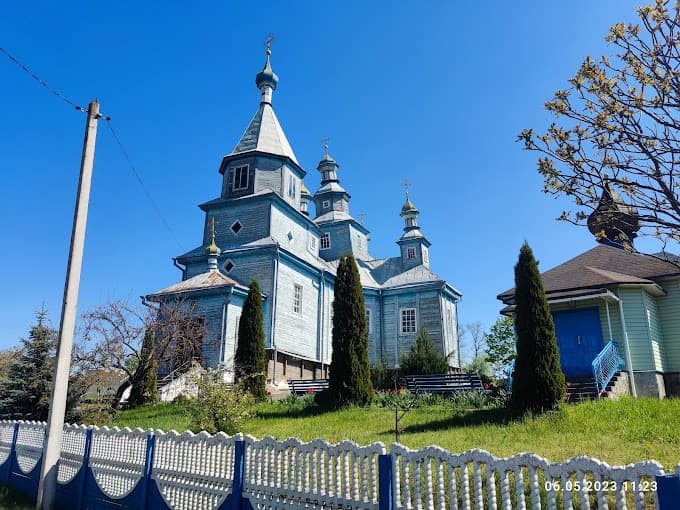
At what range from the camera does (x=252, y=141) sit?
23531 mm

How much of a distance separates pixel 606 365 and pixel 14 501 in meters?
13.5

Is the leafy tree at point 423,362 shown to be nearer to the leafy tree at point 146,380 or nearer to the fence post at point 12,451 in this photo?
the leafy tree at point 146,380

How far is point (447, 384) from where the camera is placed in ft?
46.6

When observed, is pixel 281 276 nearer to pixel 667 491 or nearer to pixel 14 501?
pixel 14 501

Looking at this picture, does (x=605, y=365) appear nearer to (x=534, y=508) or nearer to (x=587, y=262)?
(x=587, y=262)

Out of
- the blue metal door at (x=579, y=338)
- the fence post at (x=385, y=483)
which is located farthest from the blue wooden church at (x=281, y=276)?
the fence post at (x=385, y=483)

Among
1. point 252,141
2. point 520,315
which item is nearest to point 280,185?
point 252,141

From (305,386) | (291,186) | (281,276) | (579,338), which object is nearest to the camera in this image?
(579,338)

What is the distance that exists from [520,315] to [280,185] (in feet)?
47.6

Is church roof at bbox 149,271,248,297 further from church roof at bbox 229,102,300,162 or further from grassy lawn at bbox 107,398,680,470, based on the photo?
church roof at bbox 229,102,300,162

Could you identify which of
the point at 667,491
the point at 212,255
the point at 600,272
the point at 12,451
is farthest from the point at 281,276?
the point at 667,491

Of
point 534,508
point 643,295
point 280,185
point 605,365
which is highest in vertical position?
point 280,185

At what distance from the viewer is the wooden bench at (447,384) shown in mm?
13852

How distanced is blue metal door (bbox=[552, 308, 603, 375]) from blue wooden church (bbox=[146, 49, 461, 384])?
8.74 m
